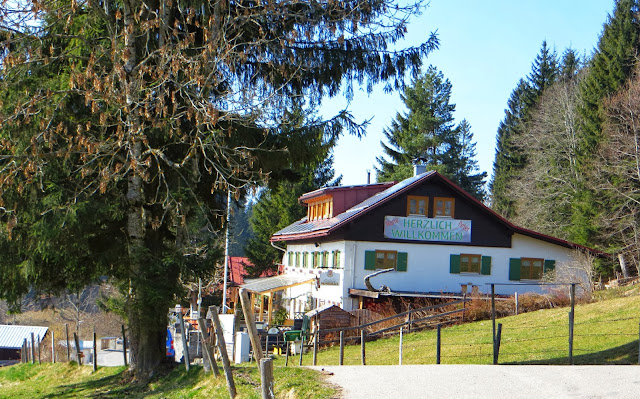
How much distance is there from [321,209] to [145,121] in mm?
26712

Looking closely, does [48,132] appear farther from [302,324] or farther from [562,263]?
[562,263]

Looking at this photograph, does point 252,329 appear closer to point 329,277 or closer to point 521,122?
point 329,277

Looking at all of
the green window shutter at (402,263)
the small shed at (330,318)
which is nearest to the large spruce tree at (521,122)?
the green window shutter at (402,263)

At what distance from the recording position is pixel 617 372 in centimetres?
1093

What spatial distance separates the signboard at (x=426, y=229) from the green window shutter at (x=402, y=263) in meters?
0.83

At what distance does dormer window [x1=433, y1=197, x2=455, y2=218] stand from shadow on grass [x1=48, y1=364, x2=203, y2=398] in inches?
876

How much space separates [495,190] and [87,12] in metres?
59.4

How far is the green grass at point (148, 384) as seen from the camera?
10477mm

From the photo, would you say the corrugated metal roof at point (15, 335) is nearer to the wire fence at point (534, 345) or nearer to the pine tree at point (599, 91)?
the pine tree at point (599, 91)

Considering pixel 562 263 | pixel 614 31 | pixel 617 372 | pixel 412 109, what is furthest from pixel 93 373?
pixel 412 109

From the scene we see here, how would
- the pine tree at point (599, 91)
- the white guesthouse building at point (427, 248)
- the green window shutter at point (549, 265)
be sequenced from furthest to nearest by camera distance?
1. the pine tree at point (599, 91)
2. the green window shutter at point (549, 265)
3. the white guesthouse building at point (427, 248)

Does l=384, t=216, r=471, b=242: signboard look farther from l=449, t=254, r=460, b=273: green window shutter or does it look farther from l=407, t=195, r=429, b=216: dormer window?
l=449, t=254, r=460, b=273: green window shutter

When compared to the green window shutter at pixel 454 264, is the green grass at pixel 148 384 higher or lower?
lower

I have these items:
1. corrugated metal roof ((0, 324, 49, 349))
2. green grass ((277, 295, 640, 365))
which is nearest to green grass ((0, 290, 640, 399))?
green grass ((277, 295, 640, 365))
